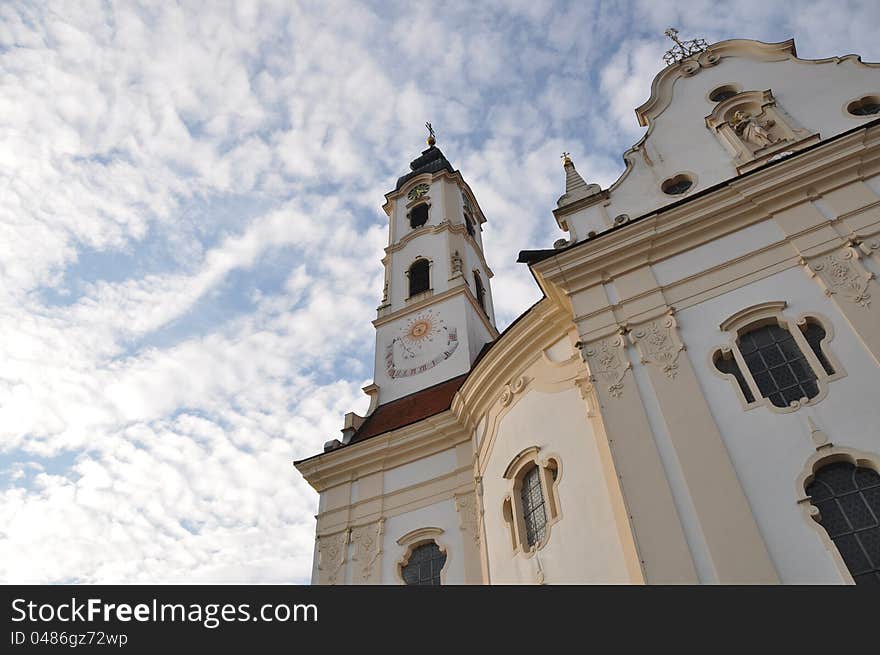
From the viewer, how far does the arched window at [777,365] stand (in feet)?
35.7

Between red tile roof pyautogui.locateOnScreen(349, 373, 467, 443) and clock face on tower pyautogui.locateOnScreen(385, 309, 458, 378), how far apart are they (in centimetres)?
138

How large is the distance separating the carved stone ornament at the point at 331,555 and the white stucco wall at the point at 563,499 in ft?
13.8

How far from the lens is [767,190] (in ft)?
43.0

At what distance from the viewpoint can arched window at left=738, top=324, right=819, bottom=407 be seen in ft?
35.7

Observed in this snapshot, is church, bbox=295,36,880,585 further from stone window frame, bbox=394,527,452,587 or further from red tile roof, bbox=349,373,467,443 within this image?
red tile roof, bbox=349,373,467,443

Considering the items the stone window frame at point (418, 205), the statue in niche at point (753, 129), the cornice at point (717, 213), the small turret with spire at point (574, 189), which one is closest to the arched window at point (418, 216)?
the stone window frame at point (418, 205)

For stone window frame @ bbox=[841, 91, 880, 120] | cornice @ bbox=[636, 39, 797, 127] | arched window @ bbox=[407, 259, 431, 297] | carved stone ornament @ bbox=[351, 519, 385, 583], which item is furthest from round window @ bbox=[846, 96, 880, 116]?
arched window @ bbox=[407, 259, 431, 297]

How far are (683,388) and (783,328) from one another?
2008 mm

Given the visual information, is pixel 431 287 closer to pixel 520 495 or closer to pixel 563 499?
pixel 520 495
